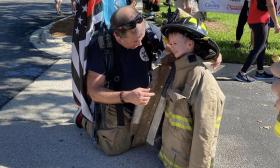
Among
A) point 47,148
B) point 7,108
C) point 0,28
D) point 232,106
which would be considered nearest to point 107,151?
point 47,148

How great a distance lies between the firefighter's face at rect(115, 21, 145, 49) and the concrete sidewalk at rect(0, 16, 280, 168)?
0.92m

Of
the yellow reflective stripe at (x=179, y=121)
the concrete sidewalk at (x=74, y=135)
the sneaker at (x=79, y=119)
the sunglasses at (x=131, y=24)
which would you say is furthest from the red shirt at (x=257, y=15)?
the yellow reflective stripe at (x=179, y=121)

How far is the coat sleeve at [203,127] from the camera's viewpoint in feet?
9.39

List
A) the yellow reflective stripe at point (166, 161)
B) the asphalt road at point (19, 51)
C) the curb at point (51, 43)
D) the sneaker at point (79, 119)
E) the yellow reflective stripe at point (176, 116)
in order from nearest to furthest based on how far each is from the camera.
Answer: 1. the yellow reflective stripe at point (176, 116)
2. the yellow reflective stripe at point (166, 161)
3. the sneaker at point (79, 119)
4. the asphalt road at point (19, 51)
5. the curb at point (51, 43)

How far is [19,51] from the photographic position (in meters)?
7.30

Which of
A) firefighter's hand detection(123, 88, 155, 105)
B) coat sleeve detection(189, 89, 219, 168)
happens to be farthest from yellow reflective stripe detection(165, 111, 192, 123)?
firefighter's hand detection(123, 88, 155, 105)

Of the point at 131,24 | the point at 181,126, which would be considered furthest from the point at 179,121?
the point at 131,24

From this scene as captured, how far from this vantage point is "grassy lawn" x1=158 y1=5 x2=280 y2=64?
23.2ft

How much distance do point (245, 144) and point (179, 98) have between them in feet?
4.21

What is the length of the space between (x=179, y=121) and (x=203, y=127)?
231mm

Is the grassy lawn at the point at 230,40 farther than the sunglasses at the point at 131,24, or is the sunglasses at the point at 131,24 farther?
the grassy lawn at the point at 230,40

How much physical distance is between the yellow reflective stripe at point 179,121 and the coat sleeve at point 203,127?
10 centimetres

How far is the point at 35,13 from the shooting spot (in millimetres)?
12359

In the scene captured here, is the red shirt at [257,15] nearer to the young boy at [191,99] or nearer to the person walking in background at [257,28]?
the person walking in background at [257,28]
